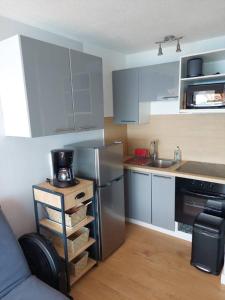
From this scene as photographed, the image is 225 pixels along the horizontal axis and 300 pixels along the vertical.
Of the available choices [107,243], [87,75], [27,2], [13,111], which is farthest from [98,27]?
[107,243]

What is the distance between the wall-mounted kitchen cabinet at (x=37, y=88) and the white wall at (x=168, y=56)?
1.33 meters

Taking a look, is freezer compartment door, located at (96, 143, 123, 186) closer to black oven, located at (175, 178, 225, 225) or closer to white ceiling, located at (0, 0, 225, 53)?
black oven, located at (175, 178, 225, 225)

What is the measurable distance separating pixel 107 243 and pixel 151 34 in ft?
7.38

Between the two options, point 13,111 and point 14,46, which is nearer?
point 14,46

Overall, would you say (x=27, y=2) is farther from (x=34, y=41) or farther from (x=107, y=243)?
(x=107, y=243)

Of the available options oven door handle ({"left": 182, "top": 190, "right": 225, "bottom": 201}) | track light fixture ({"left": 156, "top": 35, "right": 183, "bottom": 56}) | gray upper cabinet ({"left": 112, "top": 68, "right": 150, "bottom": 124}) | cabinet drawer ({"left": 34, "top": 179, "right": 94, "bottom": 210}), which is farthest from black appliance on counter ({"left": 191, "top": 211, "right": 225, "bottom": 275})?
track light fixture ({"left": 156, "top": 35, "right": 183, "bottom": 56})

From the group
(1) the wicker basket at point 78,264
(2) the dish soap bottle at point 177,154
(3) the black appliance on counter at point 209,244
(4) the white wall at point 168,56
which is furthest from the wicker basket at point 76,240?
(4) the white wall at point 168,56

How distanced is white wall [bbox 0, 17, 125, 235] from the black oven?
1.44 meters

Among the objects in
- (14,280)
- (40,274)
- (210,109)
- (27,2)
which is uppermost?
(27,2)

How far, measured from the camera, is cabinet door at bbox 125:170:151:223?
270 centimetres

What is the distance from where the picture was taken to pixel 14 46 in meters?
1.49

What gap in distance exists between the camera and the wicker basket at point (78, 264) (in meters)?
1.95

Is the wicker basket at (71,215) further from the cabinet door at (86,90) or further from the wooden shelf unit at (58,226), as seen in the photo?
the cabinet door at (86,90)

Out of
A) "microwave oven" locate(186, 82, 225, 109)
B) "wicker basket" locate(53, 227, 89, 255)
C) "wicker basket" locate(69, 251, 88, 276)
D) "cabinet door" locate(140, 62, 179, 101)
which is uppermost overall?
"cabinet door" locate(140, 62, 179, 101)
